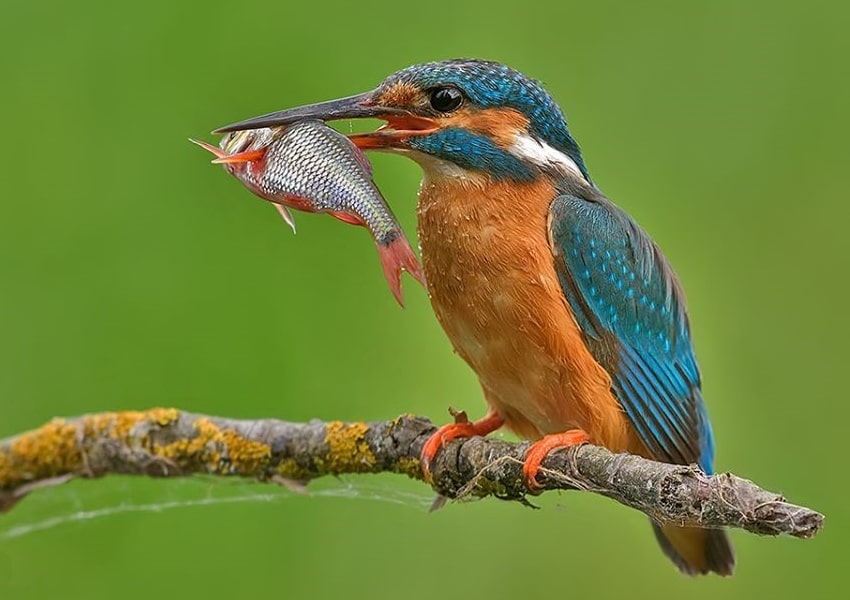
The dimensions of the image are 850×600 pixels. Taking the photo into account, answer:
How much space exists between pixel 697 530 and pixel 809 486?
474 mm

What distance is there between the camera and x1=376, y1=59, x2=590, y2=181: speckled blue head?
258cm

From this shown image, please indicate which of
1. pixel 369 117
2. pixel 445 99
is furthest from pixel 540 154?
pixel 369 117

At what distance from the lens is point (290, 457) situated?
2633 millimetres

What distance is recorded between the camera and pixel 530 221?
2629 mm

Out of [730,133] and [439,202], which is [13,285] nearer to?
[439,202]

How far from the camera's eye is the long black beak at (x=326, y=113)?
8.03 ft

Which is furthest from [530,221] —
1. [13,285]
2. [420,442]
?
[13,285]

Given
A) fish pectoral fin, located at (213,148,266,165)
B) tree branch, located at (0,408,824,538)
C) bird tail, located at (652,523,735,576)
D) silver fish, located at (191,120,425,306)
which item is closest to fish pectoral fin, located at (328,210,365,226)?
silver fish, located at (191,120,425,306)

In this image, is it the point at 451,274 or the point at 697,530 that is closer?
the point at 451,274

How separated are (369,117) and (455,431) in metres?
0.64

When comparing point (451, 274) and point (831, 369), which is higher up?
point (451, 274)

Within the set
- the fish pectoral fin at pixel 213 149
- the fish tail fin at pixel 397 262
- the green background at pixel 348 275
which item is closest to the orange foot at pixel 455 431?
the green background at pixel 348 275

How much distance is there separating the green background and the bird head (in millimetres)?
461

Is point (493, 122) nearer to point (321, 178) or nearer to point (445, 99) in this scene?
point (445, 99)
